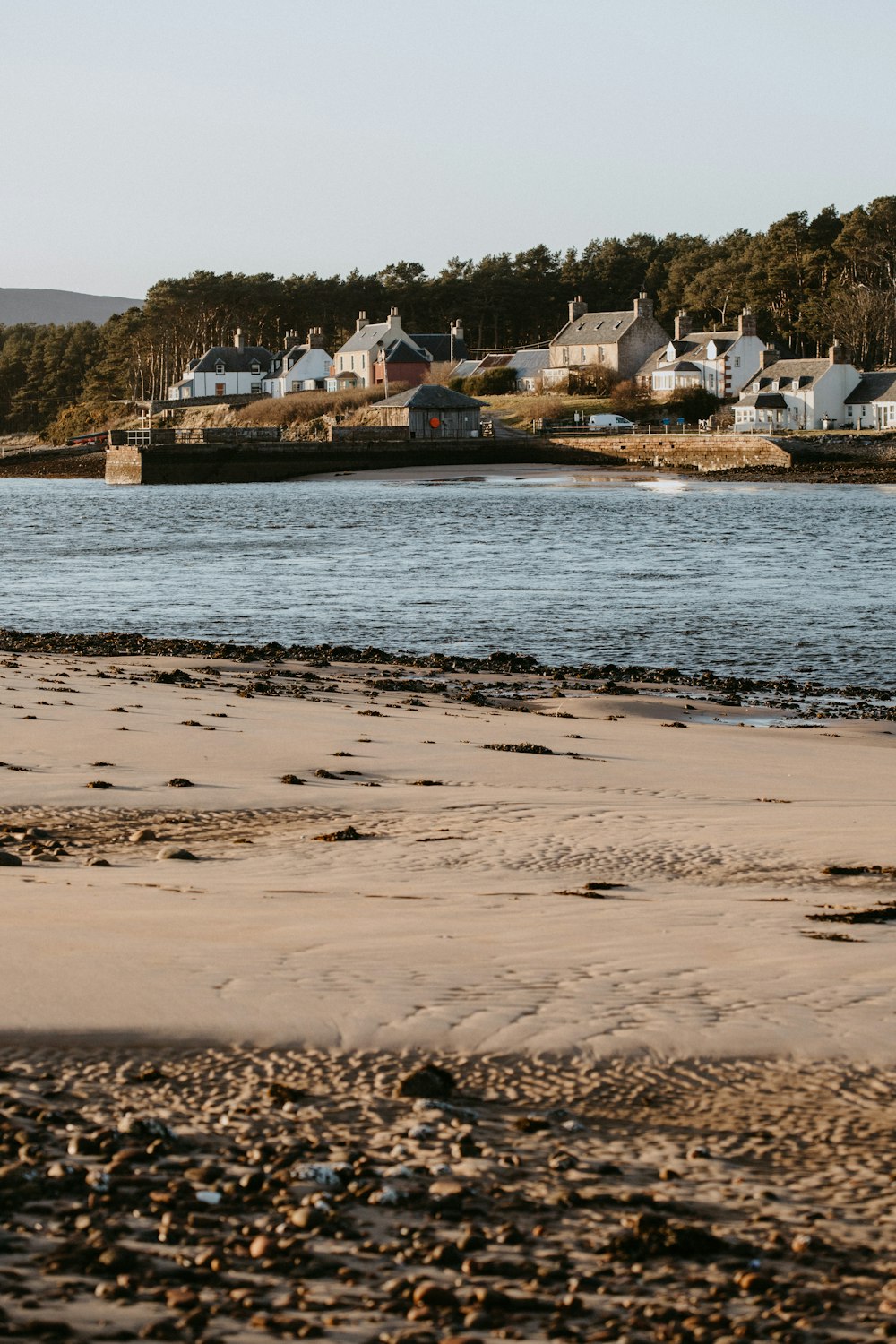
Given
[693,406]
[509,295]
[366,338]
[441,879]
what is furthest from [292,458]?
[441,879]

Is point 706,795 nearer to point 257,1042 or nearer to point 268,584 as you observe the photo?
point 257,1042

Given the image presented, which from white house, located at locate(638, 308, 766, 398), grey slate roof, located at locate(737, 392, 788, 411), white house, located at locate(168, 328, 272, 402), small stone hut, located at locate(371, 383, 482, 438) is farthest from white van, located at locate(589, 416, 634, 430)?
white house, located at locate(168, 328, 272, 402)

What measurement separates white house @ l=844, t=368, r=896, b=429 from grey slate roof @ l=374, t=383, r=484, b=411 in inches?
943

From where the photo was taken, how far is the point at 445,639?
926 inches

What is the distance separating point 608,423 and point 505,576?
6525 cm

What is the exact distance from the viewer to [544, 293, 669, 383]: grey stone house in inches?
4478

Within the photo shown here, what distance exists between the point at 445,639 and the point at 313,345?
367ft

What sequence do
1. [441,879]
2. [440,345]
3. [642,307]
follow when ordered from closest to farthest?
[441,879] → [642,307] → [440,345]

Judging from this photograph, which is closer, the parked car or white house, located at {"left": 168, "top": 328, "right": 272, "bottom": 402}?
the parked car

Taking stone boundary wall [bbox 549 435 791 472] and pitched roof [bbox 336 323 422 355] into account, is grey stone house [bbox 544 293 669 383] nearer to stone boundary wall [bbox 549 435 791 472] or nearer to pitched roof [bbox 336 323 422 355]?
pitched roof [bbox 336 323 422 355]

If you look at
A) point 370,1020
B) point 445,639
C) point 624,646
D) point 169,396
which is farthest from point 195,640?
point 169,396

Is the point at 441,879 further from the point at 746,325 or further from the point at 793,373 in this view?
the point at 746,325

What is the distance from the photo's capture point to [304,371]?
425 ft

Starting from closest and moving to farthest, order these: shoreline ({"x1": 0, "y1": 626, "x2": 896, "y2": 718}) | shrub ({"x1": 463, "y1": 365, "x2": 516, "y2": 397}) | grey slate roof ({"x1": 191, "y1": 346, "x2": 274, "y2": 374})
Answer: shoreline ({"x1": 0, "y1": 626, "x2": 896, "y2": 718})
shrub ({"x1": 463, "y1": 365, "x2": 516, "y2": 397})
grey slate roof ({"x1": 191, "y1": 346, "x2": 274, "y2": 374})
